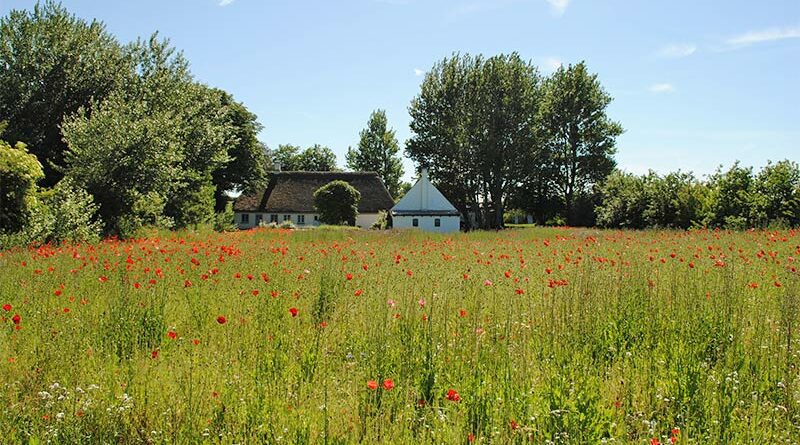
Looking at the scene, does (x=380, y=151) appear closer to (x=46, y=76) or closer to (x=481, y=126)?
(x=481, y=126)

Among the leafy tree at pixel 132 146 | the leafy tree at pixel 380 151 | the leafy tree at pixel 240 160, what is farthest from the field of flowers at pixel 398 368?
the leafy tree at pixel 380 151

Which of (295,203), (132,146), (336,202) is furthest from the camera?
(295,203)

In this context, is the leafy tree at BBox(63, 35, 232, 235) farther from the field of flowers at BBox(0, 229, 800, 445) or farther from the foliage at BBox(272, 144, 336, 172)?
the foliage at BBox(272, 144, 336, 172)

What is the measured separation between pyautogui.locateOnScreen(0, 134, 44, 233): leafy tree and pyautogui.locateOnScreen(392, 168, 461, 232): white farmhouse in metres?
34.7

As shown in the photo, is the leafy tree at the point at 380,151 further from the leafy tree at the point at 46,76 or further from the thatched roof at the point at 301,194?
the leafy tree at the point at 46,76

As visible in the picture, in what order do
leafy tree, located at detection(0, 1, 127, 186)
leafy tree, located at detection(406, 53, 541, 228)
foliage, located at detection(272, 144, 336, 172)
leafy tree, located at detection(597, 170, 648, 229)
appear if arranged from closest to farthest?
leafy tree, located at detection(0, 1, 127, 186), leafy tree, located at detection(597, 170, 648, 229), leafy tree, located at detection(406, 53, 541, 228), foliage, located at detection(272, 144, 336, 172)

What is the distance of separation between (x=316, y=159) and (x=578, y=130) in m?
45.9

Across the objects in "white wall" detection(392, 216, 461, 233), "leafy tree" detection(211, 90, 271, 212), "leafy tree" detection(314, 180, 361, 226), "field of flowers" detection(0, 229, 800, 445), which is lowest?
"field of flowers" detection(0, 229, 800, 445)

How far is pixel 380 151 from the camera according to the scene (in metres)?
73.6

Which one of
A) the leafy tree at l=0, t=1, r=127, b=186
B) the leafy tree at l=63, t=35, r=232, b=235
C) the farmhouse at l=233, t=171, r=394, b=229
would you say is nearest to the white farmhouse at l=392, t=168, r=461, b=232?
the farmhouse at l=233, t=171, r=394, b=229

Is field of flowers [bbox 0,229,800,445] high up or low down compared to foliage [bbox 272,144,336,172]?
down

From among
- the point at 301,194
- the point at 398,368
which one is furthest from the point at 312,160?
the point at 398,368

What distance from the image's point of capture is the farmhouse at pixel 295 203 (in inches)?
2243

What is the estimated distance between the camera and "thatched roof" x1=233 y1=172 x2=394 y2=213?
189 ft
